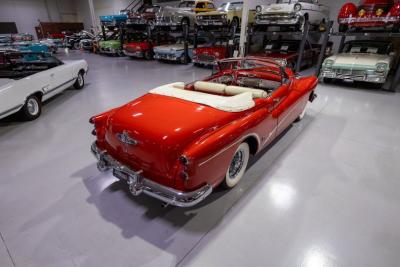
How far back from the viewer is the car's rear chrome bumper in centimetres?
169

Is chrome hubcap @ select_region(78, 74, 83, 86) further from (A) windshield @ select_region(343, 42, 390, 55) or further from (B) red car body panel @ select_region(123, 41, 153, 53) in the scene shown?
(A) windshield @ select_region(343, 42, 390, 55)

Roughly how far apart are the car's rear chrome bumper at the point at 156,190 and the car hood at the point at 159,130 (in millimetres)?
70

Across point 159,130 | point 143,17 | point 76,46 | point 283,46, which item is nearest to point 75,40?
point 76,46

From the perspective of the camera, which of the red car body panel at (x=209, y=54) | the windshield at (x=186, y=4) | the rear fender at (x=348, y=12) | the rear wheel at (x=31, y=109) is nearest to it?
the rear wheel at (x=31, y=109)

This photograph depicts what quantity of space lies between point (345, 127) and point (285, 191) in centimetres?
229

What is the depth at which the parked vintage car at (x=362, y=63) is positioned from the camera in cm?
559

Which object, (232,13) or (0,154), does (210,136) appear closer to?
(0,154)

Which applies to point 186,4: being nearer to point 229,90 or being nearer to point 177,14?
point 177,14

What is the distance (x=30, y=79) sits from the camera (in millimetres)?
3998

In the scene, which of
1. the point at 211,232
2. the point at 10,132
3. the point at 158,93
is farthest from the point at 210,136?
the point at 10,132

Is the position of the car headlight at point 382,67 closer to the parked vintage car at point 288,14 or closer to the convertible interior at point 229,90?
the parked vintage car at point 288,14

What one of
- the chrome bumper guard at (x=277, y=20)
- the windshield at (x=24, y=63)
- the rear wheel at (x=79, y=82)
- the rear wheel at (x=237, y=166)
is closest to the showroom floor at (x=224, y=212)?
the rear wheel at (x=237, y=166)

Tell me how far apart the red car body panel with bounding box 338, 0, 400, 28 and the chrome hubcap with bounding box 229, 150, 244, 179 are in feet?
22.0

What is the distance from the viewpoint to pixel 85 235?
6.10ft
